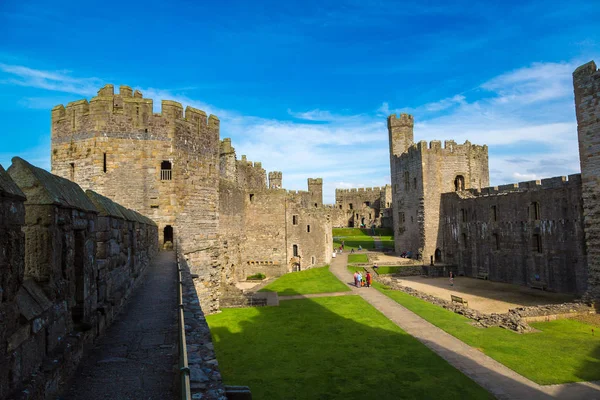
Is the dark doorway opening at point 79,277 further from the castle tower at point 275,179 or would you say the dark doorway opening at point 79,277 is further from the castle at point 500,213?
the castle tower at point 275,179

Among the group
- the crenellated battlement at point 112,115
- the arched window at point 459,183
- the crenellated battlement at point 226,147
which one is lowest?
the arched window at point 459,183

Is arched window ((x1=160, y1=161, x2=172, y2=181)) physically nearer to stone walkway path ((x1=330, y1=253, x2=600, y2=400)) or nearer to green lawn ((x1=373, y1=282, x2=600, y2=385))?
stone walkway path ((x1=330, y1=253, x2=600, y2=400))

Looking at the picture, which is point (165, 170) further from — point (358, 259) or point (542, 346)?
point (358, 259)

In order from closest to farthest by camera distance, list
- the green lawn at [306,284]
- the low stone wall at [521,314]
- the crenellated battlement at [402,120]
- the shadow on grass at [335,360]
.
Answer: the shadow on grass at [335,360] < the low stone wall at [521,314] < the green lawn at [306,284] < the crenellated battlement at [402,120]

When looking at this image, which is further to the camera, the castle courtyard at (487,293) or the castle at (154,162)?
the castle courtyard at (487,293)

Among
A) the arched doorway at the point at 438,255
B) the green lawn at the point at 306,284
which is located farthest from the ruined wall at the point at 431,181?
the green lawn at the point at 306,284

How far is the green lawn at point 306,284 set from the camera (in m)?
24.4

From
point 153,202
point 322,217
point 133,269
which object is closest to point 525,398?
point 133,269

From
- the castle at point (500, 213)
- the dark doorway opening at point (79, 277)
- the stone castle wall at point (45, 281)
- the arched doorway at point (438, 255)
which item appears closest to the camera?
the stone castle wall at point (45, 281)

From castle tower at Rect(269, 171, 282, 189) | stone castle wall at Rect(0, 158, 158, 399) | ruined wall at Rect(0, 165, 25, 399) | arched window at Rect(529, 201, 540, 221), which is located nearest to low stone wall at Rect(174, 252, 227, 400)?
stone castle wall at Rect(0, 158, 158, 399)

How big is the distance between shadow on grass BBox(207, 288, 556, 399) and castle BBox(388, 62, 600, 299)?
447 inches

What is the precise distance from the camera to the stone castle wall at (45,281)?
2.56 meters

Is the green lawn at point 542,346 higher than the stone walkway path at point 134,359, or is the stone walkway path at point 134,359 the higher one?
the stone walkway path at point 134,359

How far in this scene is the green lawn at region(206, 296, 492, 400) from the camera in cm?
995
